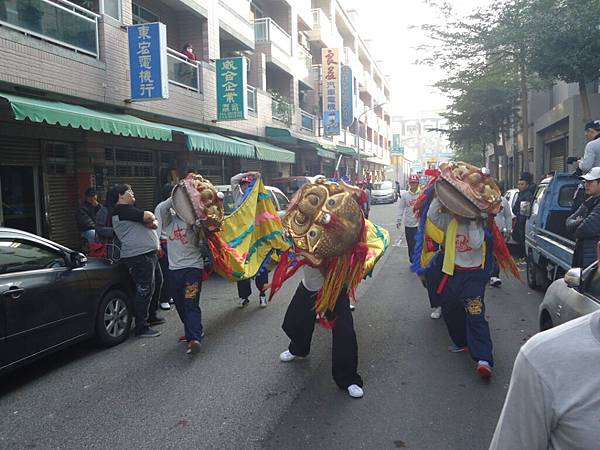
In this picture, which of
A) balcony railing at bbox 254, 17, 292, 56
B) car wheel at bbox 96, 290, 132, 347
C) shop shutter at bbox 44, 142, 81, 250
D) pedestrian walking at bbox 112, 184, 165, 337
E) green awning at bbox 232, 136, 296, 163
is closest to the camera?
car wheel at bbox 96, 290, 132, 347

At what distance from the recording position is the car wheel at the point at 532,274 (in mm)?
7590

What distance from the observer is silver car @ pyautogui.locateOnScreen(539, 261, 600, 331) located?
3.24 m

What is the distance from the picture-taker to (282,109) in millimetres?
21688

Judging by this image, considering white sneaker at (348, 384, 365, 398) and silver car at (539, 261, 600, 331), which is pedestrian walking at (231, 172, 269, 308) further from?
silver car at (539, 261, 600, 331)

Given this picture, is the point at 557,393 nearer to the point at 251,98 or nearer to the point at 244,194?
the point at 244,194

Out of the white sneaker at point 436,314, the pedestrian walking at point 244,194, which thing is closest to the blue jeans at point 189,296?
the pedestrian walking at point 244,194

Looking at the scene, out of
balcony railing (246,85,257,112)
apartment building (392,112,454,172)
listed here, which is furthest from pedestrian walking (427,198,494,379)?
apartment building (392,112,454,172)

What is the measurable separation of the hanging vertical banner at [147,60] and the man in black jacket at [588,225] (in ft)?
29.2

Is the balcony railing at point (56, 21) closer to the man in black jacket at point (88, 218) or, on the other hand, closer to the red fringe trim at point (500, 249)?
the man in black jacket at point (88, 218)

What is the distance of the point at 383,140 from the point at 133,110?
49523 mm

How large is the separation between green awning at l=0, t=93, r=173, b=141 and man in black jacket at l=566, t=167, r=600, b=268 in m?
7.11

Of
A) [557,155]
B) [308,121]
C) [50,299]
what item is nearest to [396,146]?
[308,121]

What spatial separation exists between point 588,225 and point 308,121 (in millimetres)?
22044

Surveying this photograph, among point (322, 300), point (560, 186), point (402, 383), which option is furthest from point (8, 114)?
point (560, 186)
